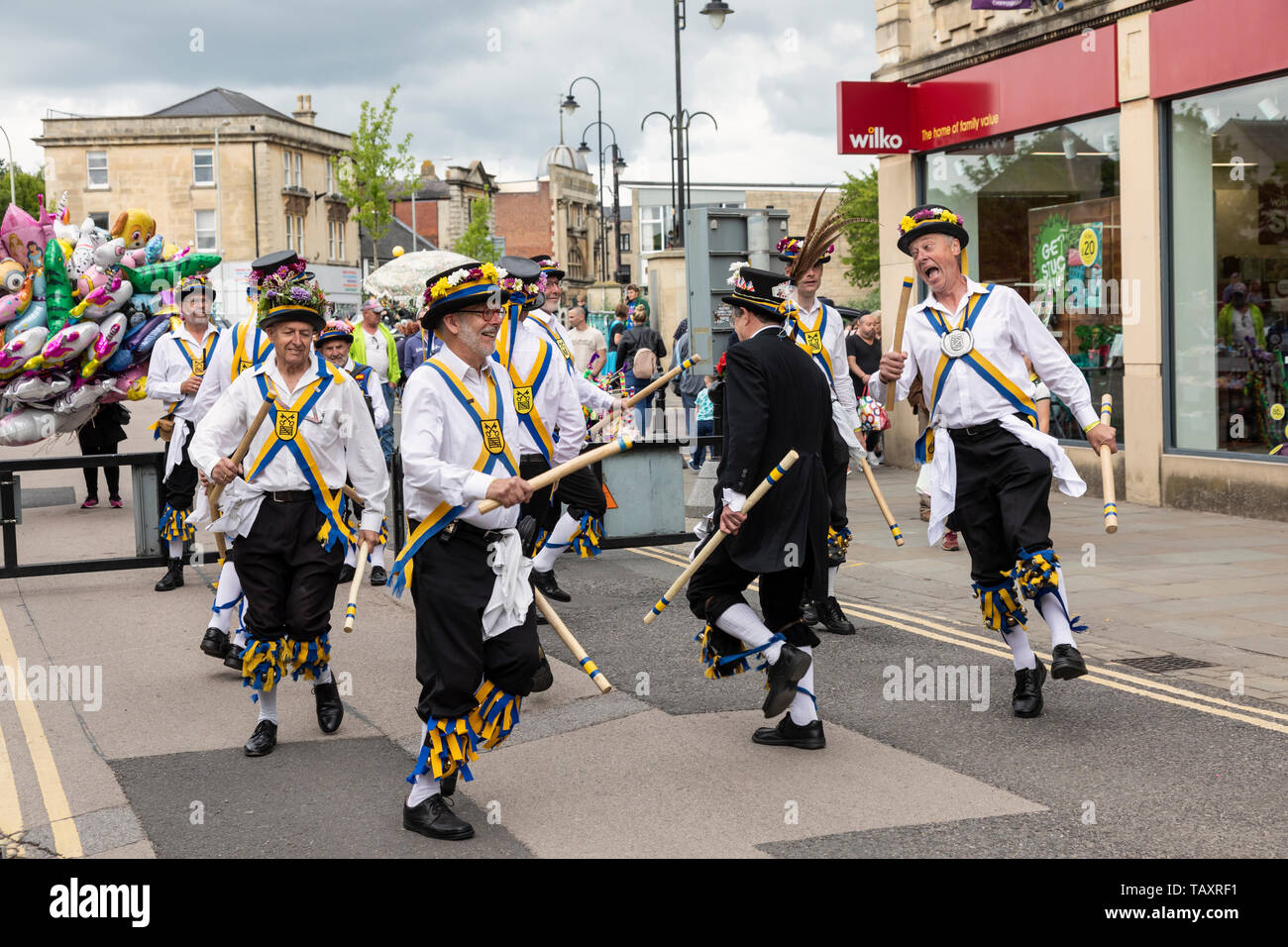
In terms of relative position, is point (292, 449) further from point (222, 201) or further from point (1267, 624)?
point (222, 201)

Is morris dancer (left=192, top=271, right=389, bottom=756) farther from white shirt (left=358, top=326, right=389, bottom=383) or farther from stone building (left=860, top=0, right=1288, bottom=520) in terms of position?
stone building (left=860, top=0, right=1288, bottom=520)

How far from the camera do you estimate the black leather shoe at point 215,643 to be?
7566mm

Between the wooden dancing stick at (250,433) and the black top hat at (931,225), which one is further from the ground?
the black top hat at (931,225)

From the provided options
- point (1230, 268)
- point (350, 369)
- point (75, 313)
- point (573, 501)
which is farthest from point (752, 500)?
point (75, 313)

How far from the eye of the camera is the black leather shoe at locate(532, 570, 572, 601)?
9414mm

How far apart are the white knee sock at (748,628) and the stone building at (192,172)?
60.8m

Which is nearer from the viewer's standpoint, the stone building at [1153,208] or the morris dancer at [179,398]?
the morris dancer at [179,398]

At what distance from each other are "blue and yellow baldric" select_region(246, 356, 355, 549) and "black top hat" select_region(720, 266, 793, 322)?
197 centimetres

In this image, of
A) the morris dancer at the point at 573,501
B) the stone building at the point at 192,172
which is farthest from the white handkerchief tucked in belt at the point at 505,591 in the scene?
the stone building at the point at 192,172

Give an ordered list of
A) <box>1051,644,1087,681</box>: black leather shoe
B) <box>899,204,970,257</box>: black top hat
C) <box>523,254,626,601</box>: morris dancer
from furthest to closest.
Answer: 1. <box>523,254,626,601</box>: morris dancer
2. <box>899,204,970,257</box>: black top hat
3. <box>1051,644,1087,681</box>: black leather shoe

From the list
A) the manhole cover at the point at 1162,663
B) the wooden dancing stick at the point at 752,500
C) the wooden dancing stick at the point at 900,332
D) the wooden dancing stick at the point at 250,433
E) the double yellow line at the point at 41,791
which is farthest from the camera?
the manhole cover at the point at 1162,663

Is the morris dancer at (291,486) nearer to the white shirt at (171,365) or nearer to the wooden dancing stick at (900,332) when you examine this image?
the wooden dancing stick at (900,332)

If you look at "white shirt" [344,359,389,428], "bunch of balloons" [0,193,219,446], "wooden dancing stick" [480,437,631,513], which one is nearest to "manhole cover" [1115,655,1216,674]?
"wooden dancing stick" [480,437,631,513]

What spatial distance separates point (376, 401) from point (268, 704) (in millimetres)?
4915
